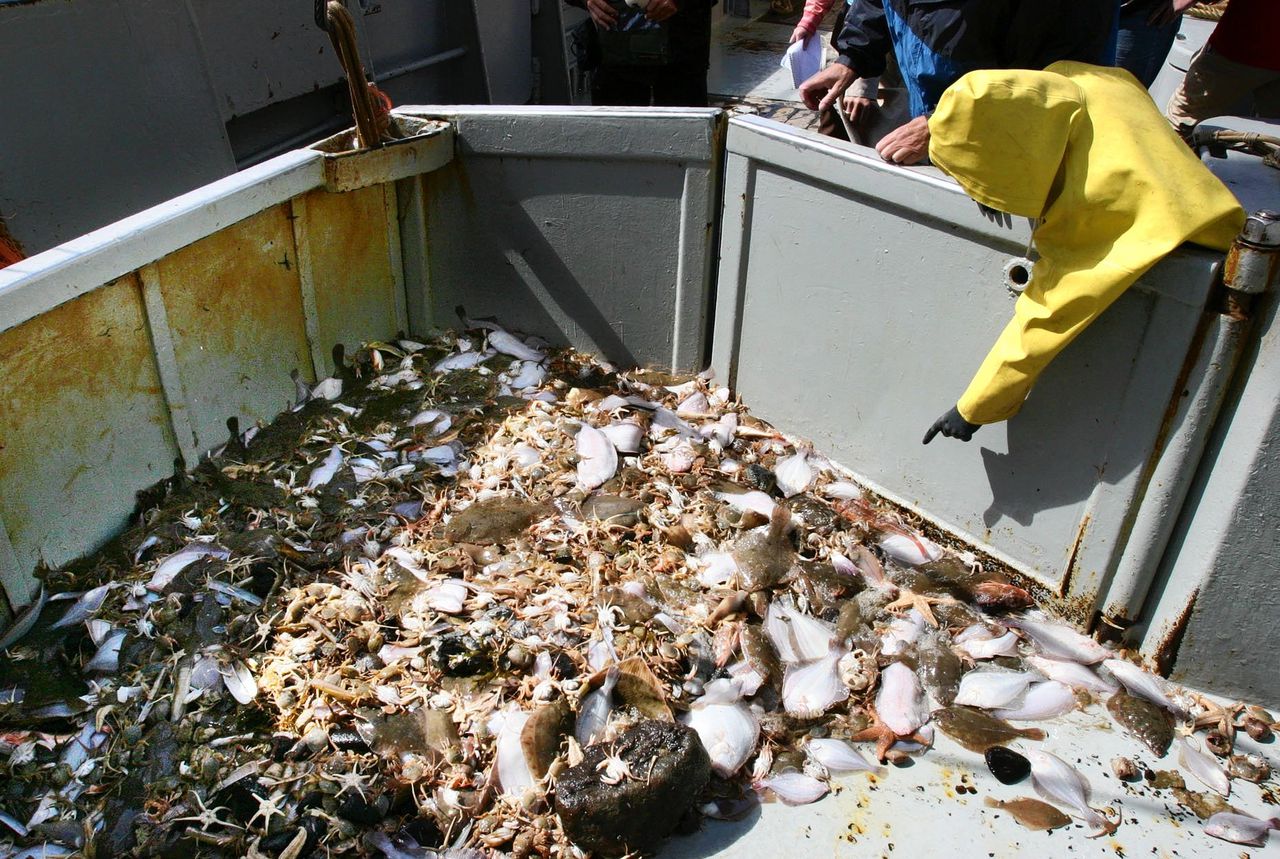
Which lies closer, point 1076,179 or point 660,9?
point 1076,179

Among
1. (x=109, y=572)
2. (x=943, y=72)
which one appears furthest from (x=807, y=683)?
(x=109, y=572)

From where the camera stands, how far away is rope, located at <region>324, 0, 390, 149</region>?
384 cm

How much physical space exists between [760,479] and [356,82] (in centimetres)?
226

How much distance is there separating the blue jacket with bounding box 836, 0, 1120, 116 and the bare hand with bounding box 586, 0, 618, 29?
200 cm

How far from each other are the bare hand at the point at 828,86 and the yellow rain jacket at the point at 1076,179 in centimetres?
137

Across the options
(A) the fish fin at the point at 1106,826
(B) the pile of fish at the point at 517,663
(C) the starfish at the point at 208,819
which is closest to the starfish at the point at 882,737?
(B) the pile of fish at the point at 517,663

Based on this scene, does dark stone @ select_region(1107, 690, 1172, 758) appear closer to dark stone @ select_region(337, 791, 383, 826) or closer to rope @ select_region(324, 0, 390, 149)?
dark stone @ select_region(337, 791, 383, 826)

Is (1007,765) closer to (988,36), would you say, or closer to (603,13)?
(988,36)

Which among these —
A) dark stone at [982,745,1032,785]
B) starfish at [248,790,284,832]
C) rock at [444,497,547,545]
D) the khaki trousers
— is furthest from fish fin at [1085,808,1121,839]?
the khaki trousers

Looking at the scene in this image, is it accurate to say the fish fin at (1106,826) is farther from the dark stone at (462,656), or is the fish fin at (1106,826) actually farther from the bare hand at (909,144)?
the bare hand at (909,144)

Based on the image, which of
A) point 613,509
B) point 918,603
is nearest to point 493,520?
point 613,509

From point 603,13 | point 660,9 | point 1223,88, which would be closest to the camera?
point 1223,88

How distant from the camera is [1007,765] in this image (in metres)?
2.81

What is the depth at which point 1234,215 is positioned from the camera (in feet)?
8.53
